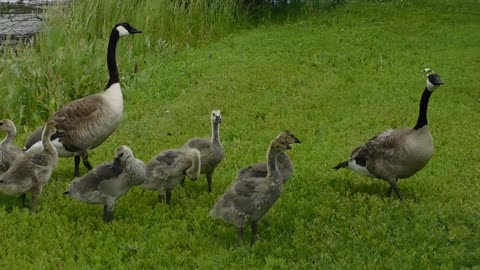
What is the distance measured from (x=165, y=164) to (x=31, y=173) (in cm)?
187

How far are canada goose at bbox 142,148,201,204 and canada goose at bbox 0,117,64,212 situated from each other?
4.66 feet

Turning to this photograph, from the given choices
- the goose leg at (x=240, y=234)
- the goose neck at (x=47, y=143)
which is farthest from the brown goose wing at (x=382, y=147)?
the goose neck at (x=47, y=143)

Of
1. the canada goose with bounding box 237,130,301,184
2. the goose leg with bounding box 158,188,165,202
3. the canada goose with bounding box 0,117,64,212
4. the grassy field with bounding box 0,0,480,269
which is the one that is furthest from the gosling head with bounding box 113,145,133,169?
the canada goose with bounding box 237,130,301,184

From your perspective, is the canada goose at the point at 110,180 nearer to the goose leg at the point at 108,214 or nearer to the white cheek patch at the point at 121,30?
the goose leg at the point at 108,214

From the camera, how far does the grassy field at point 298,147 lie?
8.07m

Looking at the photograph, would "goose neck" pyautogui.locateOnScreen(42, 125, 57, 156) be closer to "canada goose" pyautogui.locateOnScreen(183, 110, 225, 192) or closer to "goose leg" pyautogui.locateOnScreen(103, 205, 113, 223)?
"goose leg" pyautogui.locateOnScreen(103, 205, 113, 223)

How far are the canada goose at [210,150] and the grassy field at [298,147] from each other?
39cm

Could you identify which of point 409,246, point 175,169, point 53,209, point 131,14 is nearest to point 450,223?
point 409,246

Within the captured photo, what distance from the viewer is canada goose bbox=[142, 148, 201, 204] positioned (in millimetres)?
9289

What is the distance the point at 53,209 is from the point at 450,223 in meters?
5.67

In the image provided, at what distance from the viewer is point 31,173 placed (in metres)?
9.02

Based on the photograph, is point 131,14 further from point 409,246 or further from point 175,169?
point 409,246

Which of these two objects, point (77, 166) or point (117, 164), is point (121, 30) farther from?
point (117, 164)

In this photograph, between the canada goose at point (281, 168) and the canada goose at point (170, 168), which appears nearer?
the canada goose at point (281, 168)
